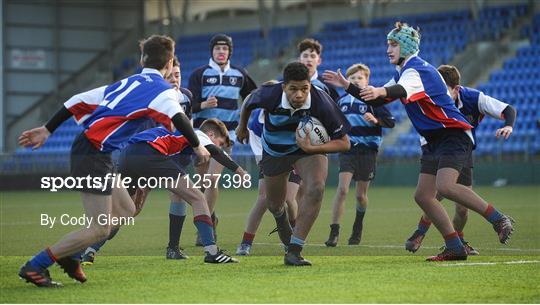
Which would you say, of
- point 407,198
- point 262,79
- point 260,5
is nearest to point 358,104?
point 407,198

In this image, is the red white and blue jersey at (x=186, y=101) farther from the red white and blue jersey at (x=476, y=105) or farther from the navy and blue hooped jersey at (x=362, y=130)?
the red white and blue jersey at (x=476, y=105)

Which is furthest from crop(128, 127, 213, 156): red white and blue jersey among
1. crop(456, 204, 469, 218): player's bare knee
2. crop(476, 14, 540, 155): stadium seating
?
crop(476, 14, 540, 155): stadium seating

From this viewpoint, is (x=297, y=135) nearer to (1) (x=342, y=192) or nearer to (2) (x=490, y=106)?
(2) (x=490, y=106)

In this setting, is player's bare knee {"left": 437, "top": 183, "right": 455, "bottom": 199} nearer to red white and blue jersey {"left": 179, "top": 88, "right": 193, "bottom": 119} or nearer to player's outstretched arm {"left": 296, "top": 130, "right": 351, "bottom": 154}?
player's outstretched arm {"left": 296, "top": 130, "right": 351, "bottom": 154}

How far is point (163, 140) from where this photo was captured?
977 centimetres

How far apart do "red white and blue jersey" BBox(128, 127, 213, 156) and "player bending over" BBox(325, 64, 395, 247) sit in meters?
3.24

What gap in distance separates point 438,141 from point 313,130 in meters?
1.38

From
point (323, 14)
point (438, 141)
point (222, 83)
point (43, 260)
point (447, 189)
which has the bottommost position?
point (43, 260)

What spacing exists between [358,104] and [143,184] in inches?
172

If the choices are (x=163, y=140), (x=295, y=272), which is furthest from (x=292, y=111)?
(x=295, y=272)

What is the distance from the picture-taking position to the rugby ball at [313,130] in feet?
31.1

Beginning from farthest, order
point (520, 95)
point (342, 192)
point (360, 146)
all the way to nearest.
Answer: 1. point (520, 95)
2. point (360, 146)
3. point (342, 192)

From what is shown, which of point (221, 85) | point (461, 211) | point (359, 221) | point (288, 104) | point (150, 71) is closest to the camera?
point (150, 71)

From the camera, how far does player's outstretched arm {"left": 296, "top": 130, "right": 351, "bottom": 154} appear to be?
9.37 meters
